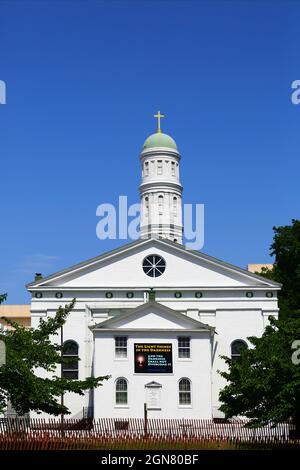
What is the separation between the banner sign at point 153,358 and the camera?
1681 inches

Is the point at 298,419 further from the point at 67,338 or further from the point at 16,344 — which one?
the point at 67,338

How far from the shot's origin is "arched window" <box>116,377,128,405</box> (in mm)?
42312

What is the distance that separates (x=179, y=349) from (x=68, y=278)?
34.5 ft

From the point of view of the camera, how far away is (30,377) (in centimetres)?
2600

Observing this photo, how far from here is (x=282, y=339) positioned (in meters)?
29.6

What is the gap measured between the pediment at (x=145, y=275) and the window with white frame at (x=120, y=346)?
5872mm

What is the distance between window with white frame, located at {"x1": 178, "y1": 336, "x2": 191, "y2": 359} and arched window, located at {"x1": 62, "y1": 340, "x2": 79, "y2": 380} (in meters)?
7.74

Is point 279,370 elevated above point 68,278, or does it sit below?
below

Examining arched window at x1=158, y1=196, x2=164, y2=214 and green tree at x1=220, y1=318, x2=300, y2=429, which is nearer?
green tree at x1=220, y1=318, x2=300, y2=429

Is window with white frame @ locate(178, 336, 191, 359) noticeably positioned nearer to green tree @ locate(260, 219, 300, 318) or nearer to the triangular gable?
the triangular gable

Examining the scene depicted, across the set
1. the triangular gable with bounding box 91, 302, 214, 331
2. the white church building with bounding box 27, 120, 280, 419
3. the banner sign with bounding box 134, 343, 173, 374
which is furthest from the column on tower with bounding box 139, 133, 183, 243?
the banner sign with bounding box 134, 343, 173, 374

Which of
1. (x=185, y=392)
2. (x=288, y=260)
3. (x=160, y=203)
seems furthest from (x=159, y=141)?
(x=185, y=392)

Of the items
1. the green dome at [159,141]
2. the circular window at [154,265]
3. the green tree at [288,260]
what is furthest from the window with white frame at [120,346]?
the green dome at [159,141]
